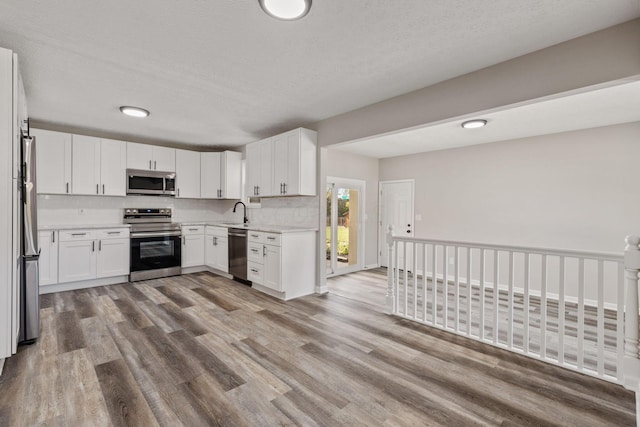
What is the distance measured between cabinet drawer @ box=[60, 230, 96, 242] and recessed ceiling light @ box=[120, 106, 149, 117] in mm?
1922

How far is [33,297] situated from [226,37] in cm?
285

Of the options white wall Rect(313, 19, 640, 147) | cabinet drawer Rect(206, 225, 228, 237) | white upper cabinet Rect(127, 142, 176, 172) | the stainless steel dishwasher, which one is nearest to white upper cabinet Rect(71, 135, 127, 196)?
white upper cabinet Rect(127, 142, 176, 172)

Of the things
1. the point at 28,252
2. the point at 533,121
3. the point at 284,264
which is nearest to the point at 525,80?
the point at 533,121

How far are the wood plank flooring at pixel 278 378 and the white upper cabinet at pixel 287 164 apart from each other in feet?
6.14

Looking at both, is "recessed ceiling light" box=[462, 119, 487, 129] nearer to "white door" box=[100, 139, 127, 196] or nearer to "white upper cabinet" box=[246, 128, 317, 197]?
"white upper cabinet" box=[246, 128, 317, 197]

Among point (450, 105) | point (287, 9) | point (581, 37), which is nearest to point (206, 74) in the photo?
point (287, 9)

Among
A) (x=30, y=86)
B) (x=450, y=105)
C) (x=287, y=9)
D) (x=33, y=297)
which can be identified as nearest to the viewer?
(x=287, y=9)

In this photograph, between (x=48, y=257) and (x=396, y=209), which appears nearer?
(x=48, y=257)

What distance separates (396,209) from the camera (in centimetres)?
620

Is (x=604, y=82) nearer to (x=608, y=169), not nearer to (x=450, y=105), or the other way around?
(x=450, y=105)

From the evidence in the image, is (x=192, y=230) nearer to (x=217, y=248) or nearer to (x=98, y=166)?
(x=217, y=248)

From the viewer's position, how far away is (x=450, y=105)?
2.83m

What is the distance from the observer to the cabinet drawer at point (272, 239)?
401 centimetres

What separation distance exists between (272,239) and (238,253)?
1.02m
